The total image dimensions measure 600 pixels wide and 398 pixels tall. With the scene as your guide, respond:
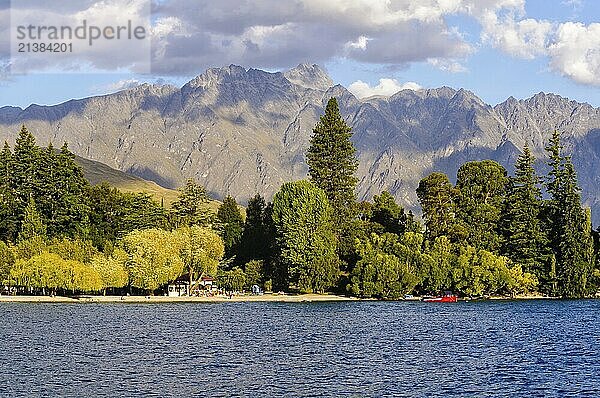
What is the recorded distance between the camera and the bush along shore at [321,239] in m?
116

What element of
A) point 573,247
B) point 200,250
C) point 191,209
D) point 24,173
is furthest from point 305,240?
point 24,173

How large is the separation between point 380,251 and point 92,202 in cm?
4643

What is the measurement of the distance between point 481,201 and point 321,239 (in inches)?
1055

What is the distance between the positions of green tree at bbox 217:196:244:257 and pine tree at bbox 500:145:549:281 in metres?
42.6

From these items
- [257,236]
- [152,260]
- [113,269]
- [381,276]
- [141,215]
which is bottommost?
[381,276]

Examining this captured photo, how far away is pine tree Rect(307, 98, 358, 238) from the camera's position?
132 m

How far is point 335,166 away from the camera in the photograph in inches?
5310

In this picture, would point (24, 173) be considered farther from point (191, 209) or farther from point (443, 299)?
point (443, 299)

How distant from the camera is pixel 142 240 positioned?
116125mm

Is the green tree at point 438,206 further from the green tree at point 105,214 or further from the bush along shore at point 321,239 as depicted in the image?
the green tree at point 105,214

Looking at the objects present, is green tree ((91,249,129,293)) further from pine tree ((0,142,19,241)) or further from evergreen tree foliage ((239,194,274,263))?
evergreen tree foliage ((239,194,274,263))

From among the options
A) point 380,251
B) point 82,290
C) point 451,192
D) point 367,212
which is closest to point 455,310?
point 380,251

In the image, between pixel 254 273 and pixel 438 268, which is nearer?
pixel 438 268

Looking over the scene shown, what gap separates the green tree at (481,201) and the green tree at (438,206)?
1764 mm
